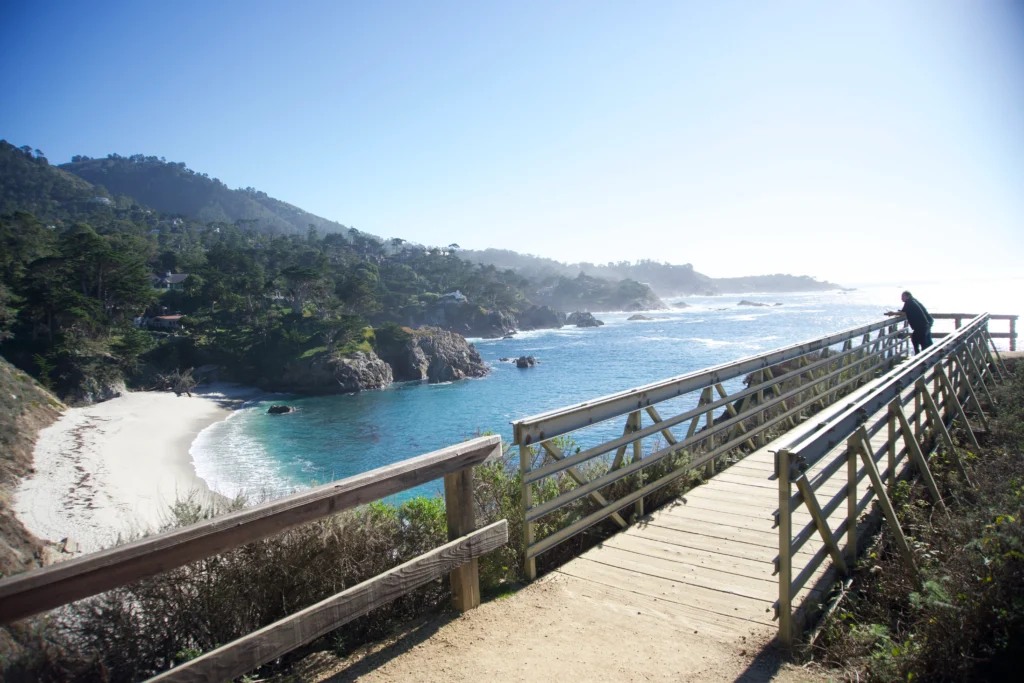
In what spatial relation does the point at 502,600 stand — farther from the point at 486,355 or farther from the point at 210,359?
the point at 486,355

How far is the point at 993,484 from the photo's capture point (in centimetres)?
442

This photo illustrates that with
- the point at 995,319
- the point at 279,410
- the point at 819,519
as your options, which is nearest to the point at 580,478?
the point at 819,519

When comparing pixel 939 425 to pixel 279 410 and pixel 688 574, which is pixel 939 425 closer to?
pixel 688 574

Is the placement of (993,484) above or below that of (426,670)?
above

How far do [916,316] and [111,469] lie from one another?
98.3ft

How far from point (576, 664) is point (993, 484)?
3.57 meters

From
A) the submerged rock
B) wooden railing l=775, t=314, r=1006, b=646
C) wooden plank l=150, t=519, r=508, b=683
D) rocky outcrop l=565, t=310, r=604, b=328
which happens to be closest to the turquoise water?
the submerged rock

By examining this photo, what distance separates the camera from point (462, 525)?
3484 mm

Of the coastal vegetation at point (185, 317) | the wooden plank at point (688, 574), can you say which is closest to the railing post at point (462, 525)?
the wooden plank at point (688, 574)

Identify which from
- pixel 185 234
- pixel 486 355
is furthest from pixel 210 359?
pixel 185 234

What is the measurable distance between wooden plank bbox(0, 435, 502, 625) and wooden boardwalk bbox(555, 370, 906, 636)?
151cm

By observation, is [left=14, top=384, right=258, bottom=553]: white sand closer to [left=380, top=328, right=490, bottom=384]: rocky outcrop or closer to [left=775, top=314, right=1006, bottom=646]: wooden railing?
[left=775, top=314, right=1006, bottom=646]: wooden railing

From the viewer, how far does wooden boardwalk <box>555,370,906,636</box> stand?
140 inches

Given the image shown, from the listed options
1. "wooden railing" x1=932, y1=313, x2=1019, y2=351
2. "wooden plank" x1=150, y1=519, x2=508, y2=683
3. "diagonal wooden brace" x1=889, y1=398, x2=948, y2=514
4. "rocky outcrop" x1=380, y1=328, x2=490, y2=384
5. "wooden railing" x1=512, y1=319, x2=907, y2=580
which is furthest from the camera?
"rocky outcrop" x1=380, y1=328, x2=490, y2=384
